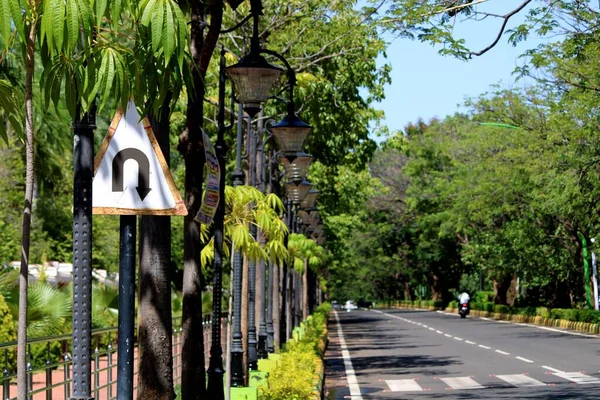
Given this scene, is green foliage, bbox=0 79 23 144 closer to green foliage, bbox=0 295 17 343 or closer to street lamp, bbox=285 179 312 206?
green foliage, bbox=0 295 17 343

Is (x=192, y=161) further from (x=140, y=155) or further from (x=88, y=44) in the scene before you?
(x=88, y=44)

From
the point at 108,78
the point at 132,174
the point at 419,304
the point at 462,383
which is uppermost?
the point at 108,78

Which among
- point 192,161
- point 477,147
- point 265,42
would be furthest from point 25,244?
point 477,147

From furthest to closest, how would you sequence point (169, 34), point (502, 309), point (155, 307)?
point (502, 309)
point (155, 307)
point (169, 34)

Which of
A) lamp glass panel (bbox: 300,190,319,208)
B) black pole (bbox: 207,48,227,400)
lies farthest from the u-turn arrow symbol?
lamp glass panel (bbox: 300,190,319,208)

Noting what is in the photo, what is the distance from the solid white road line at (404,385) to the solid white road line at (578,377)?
2787 mm

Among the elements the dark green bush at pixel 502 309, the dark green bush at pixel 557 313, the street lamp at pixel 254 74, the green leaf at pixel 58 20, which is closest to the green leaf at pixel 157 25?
the green leaf at pixel 58 20

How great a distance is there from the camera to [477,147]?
57781mm

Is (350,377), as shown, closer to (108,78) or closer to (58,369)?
(58,369)

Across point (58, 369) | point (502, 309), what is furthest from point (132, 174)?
point (502, 309)

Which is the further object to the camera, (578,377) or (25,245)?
(578,377)

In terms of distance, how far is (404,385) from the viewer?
21203 mm

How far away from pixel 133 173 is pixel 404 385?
15548 millimetres

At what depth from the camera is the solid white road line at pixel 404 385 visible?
2025 centimetres
